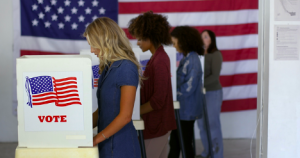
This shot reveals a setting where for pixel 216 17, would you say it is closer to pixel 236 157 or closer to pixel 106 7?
pixel 106 7

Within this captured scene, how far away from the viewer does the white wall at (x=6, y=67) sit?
395 cm

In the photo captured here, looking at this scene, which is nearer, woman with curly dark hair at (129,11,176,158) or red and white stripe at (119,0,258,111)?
woman with curly dark hair at (129,11,176,158)

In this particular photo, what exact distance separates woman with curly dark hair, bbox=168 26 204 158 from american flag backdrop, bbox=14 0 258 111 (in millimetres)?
1310

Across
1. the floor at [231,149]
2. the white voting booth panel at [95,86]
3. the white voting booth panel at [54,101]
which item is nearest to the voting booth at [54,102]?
the white voting booth panel at [54,101]

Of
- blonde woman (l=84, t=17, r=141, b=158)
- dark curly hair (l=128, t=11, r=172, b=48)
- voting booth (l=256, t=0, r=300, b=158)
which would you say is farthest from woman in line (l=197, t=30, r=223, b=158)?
blonde woman (l=84, t=17, r=141, b=158)

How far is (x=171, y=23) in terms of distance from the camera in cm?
403

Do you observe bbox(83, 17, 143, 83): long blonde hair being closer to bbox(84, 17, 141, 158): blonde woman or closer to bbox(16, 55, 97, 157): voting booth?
bbox(84, 17, 141, 158): blonde woman

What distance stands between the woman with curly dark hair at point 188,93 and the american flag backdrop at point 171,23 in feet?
4.30

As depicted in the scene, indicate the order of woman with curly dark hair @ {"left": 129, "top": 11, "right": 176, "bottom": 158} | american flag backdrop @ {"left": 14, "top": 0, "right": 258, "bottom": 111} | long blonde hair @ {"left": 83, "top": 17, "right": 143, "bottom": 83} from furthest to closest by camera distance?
american flag backdrop @ {"left": 14, "top": 0, "right": 258, "bottom": 111}
woman with curly dark hair @ {"left": 129, "top": 11, "right": 176, "bottom": 158}
long blonde hair @ {"left": 83, "top": 17, "right": 143, "bottom": 83}

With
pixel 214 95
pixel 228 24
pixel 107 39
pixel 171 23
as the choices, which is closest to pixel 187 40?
pixel 214 95

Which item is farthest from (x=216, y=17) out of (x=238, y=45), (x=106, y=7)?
(x=106, y=7)

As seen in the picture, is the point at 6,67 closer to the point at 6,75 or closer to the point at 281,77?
the point at 6,75

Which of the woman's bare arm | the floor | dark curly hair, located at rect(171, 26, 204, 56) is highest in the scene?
dark curly hair, located at rect(171, 26, 204, 56)

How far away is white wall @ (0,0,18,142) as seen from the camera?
13.0 ft
